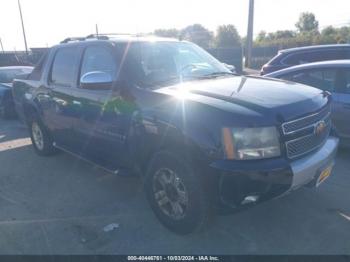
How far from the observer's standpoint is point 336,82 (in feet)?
18.3

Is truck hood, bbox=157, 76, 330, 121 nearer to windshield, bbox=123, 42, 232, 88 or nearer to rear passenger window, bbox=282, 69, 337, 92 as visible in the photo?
windshield, bbox=123, 42, 232, 88

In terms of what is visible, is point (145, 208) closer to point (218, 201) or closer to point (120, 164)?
point (120, 164)

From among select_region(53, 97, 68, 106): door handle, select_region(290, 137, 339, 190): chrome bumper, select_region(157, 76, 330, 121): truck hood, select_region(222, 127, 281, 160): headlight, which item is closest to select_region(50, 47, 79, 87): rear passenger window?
select_region(53, 97, 68, 106): door handle

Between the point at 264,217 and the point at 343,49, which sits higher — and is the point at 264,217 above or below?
below

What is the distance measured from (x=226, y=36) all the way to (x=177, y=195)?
51.0 meters

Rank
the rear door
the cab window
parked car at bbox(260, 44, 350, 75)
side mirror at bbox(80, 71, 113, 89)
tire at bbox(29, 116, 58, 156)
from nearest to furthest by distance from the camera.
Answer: side mirror at bbox(80, 71, 113, 89)
the rear door
the cab window
tire at bbox(29, 116, 58, 156)
parked car at bbox(260, 44, 350, 75)

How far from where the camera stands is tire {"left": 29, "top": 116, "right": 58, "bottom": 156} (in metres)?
6.10

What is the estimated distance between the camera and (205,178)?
3.13m

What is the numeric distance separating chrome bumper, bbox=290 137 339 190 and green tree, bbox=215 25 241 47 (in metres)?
48.4

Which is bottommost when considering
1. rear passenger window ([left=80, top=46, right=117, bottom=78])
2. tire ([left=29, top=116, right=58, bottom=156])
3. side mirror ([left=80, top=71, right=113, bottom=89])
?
tire ([left=29, top=116, right=58, bottom=156])

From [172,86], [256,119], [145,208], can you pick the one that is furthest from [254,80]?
[145,208]

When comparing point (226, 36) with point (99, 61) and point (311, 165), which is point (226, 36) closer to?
point (99, 61)

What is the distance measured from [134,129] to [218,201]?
47.9 inches

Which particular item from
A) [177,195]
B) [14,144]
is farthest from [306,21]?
[177,195]
